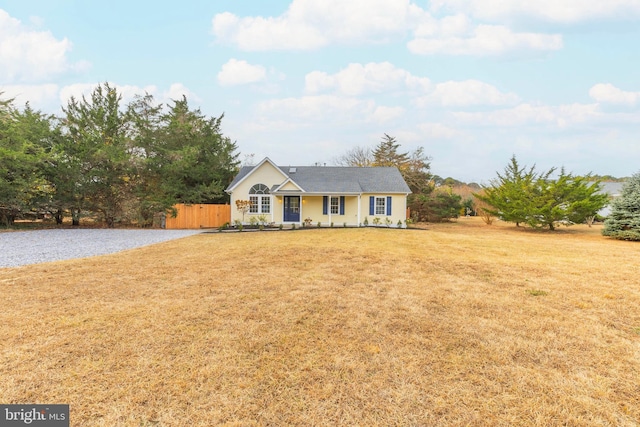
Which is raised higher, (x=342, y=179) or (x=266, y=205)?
(x=342, y=179)

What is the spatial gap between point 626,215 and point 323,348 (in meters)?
19.7

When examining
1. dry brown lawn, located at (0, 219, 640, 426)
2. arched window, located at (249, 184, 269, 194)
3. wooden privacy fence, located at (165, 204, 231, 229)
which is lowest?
dry brown lawn, located at (0, 219, 640, 426)

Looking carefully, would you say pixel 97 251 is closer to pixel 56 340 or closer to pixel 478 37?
pixel 56 340

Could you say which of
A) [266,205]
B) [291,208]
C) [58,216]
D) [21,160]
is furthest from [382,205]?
[58,216]

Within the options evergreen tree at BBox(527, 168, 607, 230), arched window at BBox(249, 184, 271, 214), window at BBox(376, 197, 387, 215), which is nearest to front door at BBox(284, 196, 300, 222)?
arched window at BBox(249, 184, 271, 214)

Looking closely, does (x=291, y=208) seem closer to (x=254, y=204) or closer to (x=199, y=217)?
(x=254, y=204)

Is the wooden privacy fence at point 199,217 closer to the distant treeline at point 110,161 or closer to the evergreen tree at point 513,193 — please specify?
the distant treeline at point 110,161

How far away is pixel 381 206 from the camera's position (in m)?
21.2

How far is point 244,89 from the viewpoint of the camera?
20.5m

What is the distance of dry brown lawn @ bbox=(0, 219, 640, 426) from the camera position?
7.75ft

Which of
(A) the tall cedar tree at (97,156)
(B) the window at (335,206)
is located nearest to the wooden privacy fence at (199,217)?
(A) the tall cedar tree at (97,156)

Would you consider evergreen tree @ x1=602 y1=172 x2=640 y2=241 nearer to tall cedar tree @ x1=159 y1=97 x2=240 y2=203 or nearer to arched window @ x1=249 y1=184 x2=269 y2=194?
arched window @ x1=249 y1=184 x2=269 y2=194

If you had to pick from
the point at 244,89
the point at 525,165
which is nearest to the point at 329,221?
the point at 244,89

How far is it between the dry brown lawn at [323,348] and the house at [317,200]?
46.9 ft
